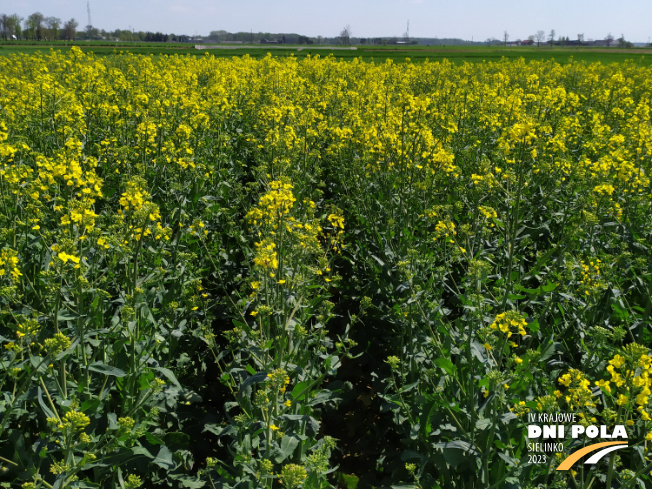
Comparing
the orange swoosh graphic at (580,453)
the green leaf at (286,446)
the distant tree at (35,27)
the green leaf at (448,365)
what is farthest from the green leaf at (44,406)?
the distant tree at (35,27)

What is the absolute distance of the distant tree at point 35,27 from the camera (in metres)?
91.6

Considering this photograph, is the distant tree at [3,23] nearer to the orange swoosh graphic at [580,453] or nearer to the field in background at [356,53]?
the field in background at [356,53]

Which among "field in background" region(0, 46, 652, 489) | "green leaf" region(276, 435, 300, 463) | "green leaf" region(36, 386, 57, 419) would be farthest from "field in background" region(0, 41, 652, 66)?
"green leaf" region(36, 386, 57, 419)

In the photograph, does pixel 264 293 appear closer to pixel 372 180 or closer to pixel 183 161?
pixel 183 161

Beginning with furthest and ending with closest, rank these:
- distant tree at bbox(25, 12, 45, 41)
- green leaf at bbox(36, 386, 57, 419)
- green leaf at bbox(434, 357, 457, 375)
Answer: distant tree at bbox(25, 12, 45, 41) < green leaf at bbox(434, 357, 457, 375) < green leaf at bbox(36, 386, 57, 419)

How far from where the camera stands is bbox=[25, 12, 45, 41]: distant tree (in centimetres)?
9157

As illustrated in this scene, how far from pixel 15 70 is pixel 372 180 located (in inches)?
417

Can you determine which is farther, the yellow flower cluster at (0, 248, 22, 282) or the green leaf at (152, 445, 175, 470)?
the green leaf at (152, 445, 175, 470)

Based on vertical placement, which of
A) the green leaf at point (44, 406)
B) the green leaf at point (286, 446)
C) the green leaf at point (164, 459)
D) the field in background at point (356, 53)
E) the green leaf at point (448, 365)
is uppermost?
the field in background at point (356, 53)

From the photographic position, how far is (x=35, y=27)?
310 feet

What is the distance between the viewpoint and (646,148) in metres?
5.41

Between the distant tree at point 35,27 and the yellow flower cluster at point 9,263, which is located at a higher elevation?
the distant tree at point 35,27

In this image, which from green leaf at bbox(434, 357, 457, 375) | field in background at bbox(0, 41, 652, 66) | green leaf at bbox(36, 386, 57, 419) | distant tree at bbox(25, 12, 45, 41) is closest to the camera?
green leaf at bbox(36, 386, 57, 419)

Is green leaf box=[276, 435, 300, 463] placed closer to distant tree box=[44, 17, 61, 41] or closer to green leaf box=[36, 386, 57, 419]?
green leaf box=[36, 386, 57, 419]
